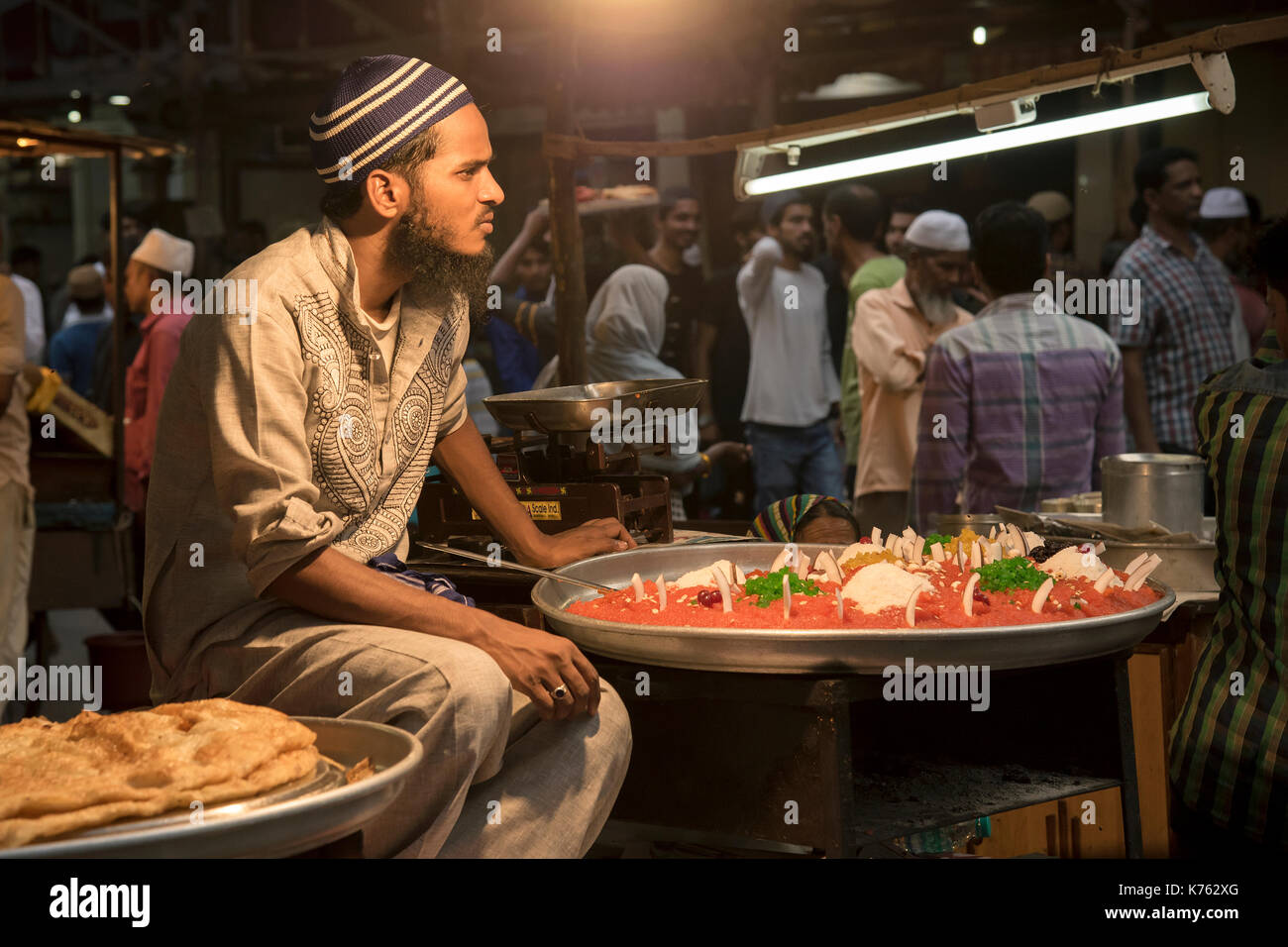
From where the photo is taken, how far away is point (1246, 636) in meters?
2.72

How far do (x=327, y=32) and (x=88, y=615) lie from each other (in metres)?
7.45

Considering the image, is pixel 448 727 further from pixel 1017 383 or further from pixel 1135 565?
pixel 1017 383

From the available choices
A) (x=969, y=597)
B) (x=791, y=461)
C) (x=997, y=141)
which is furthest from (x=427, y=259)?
(x=791, y=461)

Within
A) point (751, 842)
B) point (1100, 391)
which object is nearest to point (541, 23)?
point (1100, 391)

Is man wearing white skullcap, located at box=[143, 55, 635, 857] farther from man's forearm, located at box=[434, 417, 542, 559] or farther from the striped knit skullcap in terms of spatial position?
man's forearm, located at box=[434, 417, 542, 559]

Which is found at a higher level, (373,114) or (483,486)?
(373,114)

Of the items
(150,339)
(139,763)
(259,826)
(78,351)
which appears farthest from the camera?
(78,351)

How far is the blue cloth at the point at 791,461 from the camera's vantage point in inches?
281

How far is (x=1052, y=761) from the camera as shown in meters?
2.83

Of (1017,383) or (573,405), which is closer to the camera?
(573,405)

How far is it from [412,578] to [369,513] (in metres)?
0.18

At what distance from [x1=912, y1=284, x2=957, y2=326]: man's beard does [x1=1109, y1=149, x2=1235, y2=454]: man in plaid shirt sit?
762 mm

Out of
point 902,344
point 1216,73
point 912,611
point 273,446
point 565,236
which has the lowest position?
point 912,611

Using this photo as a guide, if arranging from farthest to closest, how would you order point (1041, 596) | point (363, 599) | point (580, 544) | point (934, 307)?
1. point (934, 307)
2. point (580, 544)
3. point (1041, 596)
4. point (363, 599)
